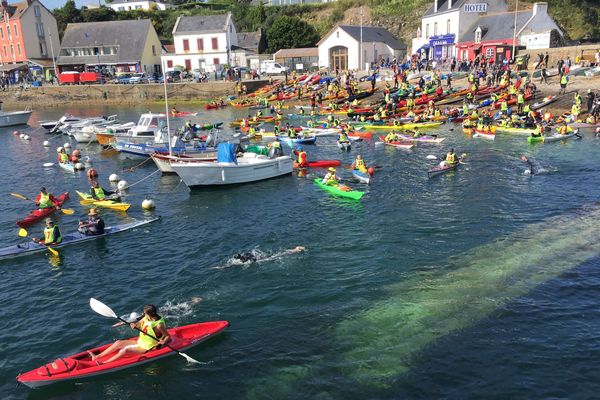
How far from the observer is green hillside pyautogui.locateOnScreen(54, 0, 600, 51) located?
3406 inches

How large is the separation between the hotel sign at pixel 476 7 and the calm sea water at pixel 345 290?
5075cm

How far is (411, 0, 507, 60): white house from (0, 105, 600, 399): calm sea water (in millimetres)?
50045

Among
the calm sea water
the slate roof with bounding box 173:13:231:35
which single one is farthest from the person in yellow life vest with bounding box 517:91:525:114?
the slate roof with bounding box 173:13:231:35

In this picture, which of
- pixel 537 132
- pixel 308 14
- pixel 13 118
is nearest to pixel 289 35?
pixel 308 14

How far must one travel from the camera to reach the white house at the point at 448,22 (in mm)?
75000

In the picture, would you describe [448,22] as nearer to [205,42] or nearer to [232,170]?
[205,42]

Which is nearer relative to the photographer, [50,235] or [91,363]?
[91,363]

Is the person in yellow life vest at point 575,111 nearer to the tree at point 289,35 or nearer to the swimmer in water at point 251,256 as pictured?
the swimmer in water at point 251,256

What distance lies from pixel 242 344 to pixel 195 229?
11.0m

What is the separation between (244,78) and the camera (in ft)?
290

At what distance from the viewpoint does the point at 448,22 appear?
7719cm

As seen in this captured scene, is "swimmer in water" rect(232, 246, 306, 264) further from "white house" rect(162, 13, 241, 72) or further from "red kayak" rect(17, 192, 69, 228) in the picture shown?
"white house" rect(162, 13, 241, 72)

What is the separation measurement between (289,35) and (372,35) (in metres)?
19.6

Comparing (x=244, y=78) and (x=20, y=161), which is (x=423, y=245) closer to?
(x=20, y=161)
